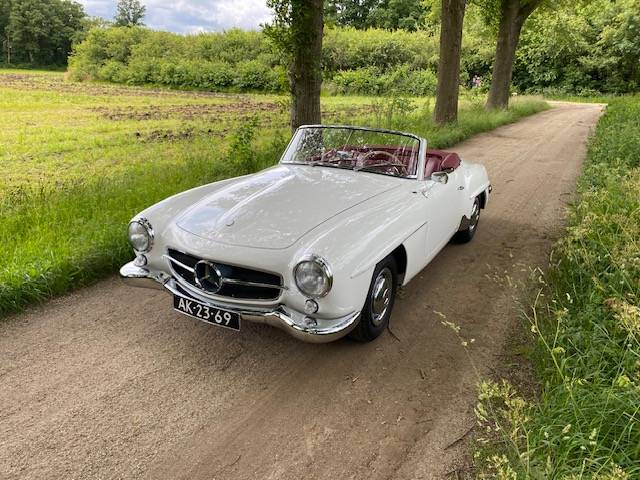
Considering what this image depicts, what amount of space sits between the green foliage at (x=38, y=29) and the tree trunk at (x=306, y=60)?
219 feet

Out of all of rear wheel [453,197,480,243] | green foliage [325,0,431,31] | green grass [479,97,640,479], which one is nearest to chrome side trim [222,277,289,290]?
green grass [479,97,640,479]

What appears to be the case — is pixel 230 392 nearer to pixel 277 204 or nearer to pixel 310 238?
pixel 310 238

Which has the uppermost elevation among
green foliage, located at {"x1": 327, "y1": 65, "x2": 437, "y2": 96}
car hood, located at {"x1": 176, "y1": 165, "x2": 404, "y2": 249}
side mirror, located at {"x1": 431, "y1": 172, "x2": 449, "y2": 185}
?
green foliage, located at {"x1": 327, "y1": 65, "x2": 437, "y2": 96}

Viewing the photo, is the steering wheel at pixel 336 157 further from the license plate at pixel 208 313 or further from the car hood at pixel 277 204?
the license plate at pixel 208 313

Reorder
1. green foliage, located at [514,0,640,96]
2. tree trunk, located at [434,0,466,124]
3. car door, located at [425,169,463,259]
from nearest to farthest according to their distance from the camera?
car door, located at [425,169,463,259] < tree trunk, located at [434,0,466,124] < green foliage, located at [514,0,640,96]

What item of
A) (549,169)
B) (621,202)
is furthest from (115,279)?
(549,169)

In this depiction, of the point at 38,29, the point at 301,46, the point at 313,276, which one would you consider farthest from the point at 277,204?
the point at 38,29

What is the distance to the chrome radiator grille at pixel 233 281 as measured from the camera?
2904 mm

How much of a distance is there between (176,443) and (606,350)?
243 centimetres

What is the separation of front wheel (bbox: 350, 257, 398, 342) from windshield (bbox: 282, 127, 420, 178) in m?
1.07

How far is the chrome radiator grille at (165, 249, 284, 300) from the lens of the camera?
2904mm

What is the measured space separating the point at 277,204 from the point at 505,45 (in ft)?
59.7

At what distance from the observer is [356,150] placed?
437 cm

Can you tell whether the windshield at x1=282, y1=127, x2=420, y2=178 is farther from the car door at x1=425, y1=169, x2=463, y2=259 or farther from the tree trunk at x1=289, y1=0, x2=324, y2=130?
the tree trunk at x1=289, y1=0, x2=324, y2=130
